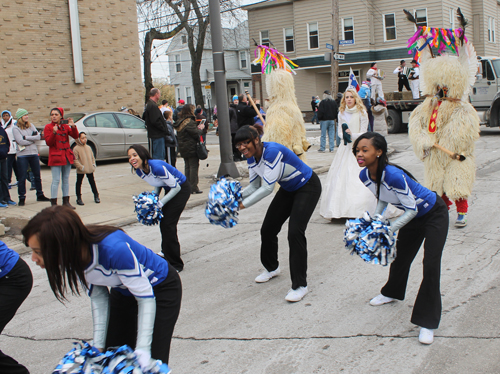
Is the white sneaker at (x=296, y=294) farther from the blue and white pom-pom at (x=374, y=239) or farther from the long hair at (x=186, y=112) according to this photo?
the long hair at (x=186, y=112)

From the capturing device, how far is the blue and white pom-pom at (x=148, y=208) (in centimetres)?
471

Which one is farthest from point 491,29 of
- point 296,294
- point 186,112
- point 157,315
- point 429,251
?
point 157,315

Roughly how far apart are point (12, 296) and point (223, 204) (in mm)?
1589

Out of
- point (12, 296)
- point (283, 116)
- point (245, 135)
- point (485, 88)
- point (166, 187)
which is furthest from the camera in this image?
point (485, 88)

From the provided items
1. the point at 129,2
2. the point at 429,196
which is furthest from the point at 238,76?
the point at 429,196

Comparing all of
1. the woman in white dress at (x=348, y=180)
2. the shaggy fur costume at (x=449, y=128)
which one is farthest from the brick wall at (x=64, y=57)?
the shaggy fur costume at (x=449, y=128)

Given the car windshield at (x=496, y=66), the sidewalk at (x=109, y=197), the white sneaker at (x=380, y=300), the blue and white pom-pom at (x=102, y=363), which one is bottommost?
the white sneaker at (x=380, y=300)

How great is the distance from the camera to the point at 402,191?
3.41m

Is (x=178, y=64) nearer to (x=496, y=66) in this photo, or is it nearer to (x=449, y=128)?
(x=496, y=66)

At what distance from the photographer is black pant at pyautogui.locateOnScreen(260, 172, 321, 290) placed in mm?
4336

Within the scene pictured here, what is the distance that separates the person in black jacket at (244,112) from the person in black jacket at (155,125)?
3.33 meters

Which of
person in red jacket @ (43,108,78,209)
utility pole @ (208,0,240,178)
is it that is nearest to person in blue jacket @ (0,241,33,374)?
person in red jacket @ (43,108,78,209)

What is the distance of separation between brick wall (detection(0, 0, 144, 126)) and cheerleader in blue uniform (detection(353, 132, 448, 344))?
48.0 feet

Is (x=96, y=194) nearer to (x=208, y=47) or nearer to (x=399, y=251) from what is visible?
(x=399, y=251)
